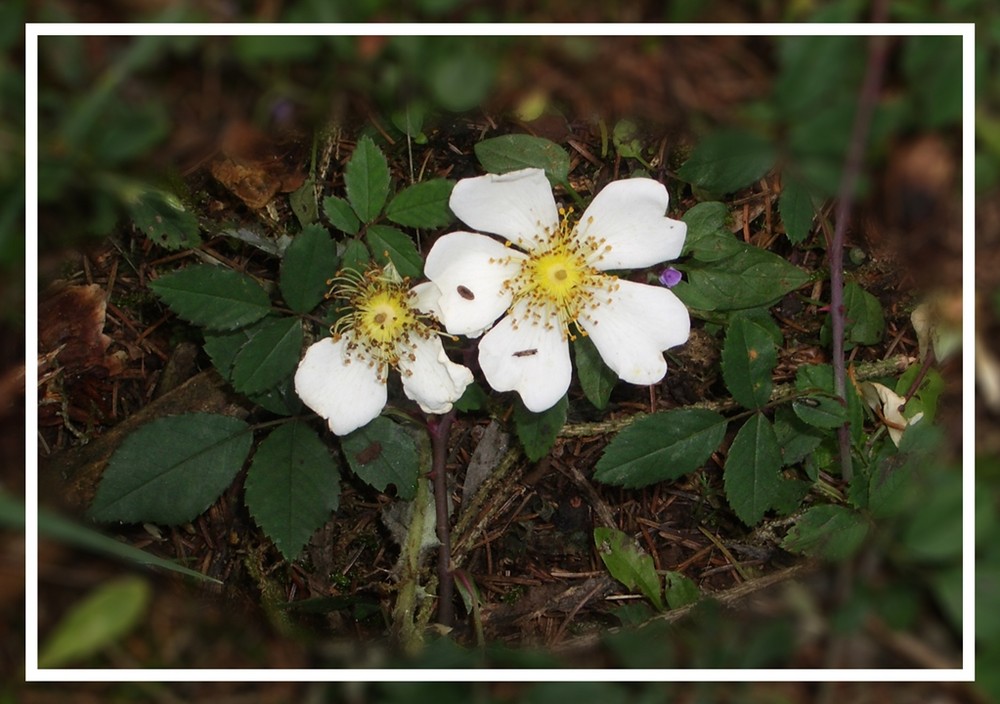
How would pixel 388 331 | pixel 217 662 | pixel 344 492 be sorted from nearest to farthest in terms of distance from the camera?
pixel 217 662
pixel 388 331
pixel 344 492

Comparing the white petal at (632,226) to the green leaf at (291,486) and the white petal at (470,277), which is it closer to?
the white petal at (470,277)

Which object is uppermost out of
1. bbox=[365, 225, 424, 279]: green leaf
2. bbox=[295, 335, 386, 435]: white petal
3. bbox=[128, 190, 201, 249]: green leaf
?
bbox=[128, 190, 201, 249]: green leaf

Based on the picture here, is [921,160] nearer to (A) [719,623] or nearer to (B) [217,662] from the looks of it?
(A) [719,623]

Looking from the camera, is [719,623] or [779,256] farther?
[779,256]

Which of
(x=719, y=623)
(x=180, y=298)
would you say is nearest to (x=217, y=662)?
(x=180, y=298)

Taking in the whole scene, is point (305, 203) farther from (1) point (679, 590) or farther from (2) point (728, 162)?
(1) point (679, 590)

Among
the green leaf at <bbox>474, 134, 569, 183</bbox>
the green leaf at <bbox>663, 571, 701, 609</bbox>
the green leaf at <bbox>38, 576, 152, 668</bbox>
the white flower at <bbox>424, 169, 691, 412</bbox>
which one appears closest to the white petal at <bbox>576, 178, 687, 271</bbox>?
the white flower at <bbox>424, 169, 691, 412</bbox>

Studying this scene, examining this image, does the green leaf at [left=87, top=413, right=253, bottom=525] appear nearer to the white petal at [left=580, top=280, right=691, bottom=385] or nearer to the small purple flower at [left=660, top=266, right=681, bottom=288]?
the white petal at [left=580, top=280, right=691, bottom=385]

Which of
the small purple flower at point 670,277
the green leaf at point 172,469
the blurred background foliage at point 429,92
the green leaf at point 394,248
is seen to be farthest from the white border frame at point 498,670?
the small purple flower at point 670,277
